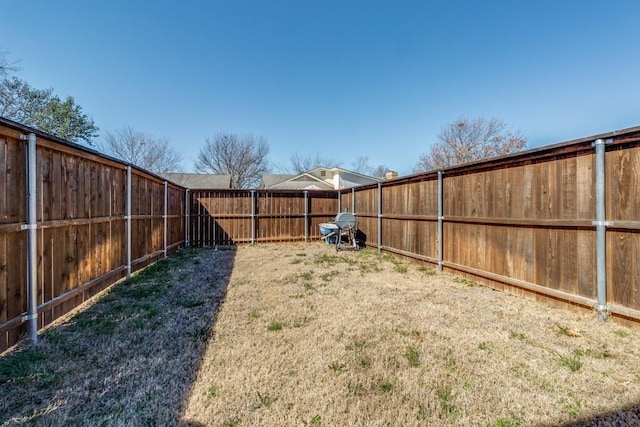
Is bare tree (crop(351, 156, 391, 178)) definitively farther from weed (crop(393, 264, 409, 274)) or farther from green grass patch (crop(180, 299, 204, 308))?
green grass patch (crop(180, 299, 204, 308))

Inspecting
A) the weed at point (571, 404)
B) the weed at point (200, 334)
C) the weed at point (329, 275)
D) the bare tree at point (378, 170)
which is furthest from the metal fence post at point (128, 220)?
the bare tree at point (378, 170)

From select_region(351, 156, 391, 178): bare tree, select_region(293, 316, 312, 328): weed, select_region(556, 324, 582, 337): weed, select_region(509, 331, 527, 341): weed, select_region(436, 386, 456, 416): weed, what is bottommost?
select_region(509, 331, 527, 341): weed

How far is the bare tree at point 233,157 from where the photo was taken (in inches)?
1095

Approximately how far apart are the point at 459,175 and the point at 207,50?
362 inches

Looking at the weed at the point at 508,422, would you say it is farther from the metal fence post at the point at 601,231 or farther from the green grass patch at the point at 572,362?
the metal fence post at the point at 601,231

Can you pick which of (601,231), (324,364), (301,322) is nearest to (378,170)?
(601,231)

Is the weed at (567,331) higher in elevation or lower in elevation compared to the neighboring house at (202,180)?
lower

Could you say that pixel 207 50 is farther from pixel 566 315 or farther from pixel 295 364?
pixel 566 315

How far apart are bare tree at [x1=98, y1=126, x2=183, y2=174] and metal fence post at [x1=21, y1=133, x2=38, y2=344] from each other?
2395 centimetres

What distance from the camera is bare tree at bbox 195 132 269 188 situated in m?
27.8

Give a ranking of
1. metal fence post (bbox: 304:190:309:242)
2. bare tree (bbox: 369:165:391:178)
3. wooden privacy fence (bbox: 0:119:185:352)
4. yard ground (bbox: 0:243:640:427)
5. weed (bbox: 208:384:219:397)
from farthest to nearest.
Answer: bare tree (bbox: 369:165:391:178)
metal fence post (bbox: 304:190:309:242)
wooden privacy fence (bbox: 0:119:185:352)
weed (bbox: 208:384:219:397)
yard ground (bbox: 0:243:640:427)

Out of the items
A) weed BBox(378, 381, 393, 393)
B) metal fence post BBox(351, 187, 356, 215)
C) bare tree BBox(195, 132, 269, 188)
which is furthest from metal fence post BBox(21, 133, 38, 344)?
bare tree BBox(195, 132, 269, 188)

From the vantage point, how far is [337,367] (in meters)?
2.12

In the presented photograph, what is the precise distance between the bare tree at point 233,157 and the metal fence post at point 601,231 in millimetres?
27377
